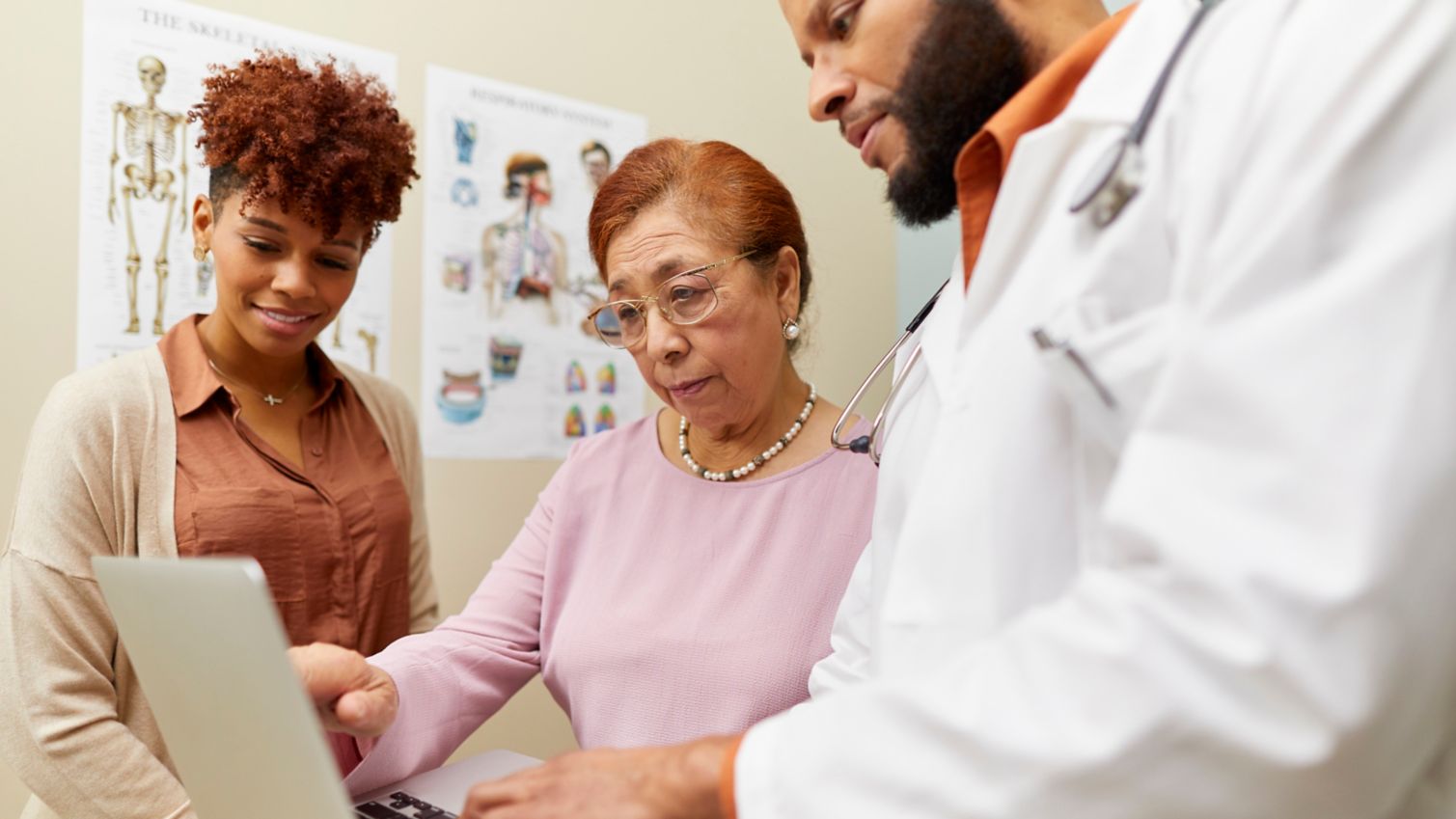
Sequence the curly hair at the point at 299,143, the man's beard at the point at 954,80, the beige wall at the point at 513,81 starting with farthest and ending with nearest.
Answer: the beige wall at the point at 513,81, the curly hair at the point at 299,143, the man's beard at the point at 954,80

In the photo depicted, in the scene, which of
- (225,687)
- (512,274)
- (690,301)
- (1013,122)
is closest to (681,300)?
(690,301)

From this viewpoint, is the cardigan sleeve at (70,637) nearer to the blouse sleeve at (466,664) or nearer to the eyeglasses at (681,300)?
the blouse sleeve at (466,664)

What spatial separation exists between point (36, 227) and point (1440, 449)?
75.1 inches

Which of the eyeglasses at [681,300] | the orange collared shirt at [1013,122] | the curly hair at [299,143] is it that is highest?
the curly hair at [299,143]

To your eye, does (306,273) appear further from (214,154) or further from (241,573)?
(241,573)

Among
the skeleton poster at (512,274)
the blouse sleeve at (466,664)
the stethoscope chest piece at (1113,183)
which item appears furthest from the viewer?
the skeleton poster at (512,274)

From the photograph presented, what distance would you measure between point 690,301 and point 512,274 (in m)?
0.92

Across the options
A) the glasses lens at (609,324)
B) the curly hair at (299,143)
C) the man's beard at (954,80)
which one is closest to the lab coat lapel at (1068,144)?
the man's beard at (954,80)

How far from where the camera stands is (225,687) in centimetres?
77

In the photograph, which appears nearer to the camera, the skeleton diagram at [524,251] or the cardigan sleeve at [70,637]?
the cardigan sleeve at [70,637]

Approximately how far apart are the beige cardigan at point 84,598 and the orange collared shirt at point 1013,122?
3.78 feet

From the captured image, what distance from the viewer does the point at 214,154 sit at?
62.1 inches

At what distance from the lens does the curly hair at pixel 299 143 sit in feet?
5.14

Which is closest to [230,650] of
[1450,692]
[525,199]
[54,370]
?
[1450,692]
